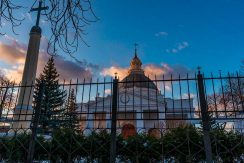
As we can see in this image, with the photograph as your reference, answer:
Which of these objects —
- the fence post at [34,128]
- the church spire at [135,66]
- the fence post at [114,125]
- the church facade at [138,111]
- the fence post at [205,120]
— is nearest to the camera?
the fence post at [205,120]

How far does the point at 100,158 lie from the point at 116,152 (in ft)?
1.30

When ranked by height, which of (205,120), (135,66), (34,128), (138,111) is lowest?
Answer: (34,128)

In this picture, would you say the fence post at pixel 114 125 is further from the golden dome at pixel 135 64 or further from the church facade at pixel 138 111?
the golden dome at pixel 135 64

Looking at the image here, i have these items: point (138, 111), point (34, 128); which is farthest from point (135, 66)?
point (34, 128)

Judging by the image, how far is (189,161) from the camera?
486cm

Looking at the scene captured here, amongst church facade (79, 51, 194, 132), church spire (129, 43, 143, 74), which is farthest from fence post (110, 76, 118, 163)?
church spire (129, 43, 143, 74)

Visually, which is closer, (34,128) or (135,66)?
(34,128)

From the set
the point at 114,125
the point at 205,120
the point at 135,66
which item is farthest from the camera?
the point at 135,66

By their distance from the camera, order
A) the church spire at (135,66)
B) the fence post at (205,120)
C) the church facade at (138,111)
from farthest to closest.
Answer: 1. the church spire at (135,66)
2. the church facade at (138,111)
3. the fence post at (205,120)

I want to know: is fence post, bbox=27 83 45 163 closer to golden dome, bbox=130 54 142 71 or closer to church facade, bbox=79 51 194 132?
church facade, bbox=79 51 194 132

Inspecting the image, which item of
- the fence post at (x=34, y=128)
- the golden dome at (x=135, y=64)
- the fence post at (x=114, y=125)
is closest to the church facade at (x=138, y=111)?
the fence post at (x=114, y=125)

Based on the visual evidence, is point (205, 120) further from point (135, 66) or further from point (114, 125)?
point (135, 66)

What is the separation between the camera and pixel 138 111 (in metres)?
17.2

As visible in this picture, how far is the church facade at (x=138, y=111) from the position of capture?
19.2 feet
